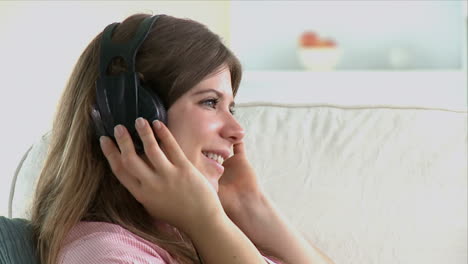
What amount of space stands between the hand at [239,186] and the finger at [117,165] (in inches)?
14.9

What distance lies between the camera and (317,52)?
13.6 feet

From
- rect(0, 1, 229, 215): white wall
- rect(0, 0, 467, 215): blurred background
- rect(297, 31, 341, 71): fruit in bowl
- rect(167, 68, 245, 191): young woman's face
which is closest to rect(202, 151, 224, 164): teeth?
rect(167, 68, 245, 191): young woman's face

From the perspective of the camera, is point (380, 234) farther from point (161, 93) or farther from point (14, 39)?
point (14, 39)

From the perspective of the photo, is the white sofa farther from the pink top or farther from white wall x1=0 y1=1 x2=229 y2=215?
white wall x1=0 y1=1 x2=229 y2=215

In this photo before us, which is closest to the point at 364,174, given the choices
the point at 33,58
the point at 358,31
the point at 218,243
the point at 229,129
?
the point at 229,129

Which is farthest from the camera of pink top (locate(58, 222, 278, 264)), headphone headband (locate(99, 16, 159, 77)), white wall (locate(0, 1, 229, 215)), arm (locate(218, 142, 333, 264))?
white wall (locate(0, 1, 229, 215))

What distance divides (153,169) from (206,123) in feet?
0.47

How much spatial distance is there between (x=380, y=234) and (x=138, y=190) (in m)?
0.55

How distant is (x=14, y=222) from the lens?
1307mm

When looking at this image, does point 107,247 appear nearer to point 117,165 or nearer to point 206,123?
point 117,165

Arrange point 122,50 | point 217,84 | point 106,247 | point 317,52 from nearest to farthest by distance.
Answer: point 106,247, point 122,50, point 217,84, point 317,52

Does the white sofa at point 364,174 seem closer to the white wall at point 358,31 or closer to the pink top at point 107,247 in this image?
the pink top at point 107,247

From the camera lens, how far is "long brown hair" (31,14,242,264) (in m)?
1.26

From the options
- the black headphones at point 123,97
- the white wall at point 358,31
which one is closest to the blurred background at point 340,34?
the white wall at point 358,31
